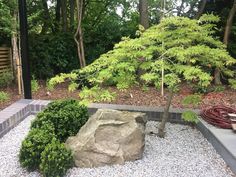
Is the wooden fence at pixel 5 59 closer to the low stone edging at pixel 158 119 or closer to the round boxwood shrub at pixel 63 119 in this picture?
the low stone edging at pixel 158 119

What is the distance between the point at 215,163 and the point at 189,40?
132 centimetres

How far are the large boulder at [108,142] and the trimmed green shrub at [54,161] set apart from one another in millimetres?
185

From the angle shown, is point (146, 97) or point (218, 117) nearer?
point (218, 117)

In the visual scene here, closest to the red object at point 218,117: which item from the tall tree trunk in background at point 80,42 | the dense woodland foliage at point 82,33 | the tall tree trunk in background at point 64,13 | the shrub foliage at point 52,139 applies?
the shrub foliage at point 52,139

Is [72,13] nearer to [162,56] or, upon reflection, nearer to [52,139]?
[162,56]

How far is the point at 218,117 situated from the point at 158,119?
1006 millimetres

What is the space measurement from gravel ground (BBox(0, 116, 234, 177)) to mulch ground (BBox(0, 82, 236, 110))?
1.34m

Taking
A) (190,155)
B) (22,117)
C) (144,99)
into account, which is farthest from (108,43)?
(190,155)

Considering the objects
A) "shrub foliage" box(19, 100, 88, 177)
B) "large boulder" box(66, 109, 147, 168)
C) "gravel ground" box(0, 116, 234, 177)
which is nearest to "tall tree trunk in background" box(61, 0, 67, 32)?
"shrub foliage" box(19, 100, 88, 177)

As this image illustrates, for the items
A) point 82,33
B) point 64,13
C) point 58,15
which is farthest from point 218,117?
point 58,15

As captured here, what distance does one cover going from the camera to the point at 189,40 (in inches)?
119

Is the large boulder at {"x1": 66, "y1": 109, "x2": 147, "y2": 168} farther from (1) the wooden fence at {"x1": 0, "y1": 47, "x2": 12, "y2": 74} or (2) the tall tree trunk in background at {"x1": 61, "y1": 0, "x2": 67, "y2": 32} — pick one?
(2) the tall tree trunk in background at {"x1": 61, "y1": 0, "x2": 67, "y2": 32}

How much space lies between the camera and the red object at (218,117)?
348cm

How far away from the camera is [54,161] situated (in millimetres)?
2605
